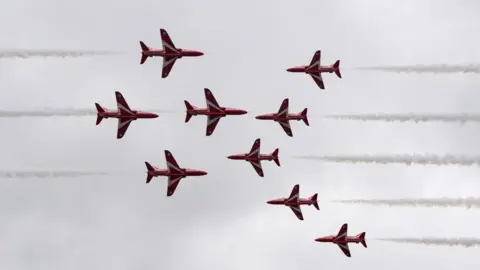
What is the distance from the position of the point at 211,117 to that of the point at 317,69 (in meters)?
13.1

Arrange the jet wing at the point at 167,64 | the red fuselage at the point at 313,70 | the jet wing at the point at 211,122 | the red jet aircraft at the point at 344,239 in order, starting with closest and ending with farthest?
the jet wing at the point at 167,64
the jet wing at the point at 211,122
the red fuselage at the point at 313,70
the red jet aircraft at the point at 344,239

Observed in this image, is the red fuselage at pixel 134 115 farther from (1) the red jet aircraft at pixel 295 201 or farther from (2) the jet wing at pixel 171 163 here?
(1) the red jet aircraft at pixel 295 201

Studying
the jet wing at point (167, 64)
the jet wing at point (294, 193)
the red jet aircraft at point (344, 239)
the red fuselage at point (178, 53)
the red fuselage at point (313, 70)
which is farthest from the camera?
the jet wing at point (294, 193)

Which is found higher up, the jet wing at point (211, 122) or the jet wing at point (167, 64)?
the jet wing at point (167, 64)

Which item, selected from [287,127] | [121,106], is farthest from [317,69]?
[121,106]

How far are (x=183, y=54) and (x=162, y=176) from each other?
13.3 m

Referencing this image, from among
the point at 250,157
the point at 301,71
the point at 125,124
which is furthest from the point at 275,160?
the point at 125,124

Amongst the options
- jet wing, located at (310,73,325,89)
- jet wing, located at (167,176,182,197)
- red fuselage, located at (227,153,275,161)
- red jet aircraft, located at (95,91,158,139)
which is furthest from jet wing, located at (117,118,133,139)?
jet wing, located at (310,73,325,89)

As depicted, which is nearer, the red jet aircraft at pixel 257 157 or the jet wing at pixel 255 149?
the red jet aircraft at pixel 257 157

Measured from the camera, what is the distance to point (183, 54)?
9812cm

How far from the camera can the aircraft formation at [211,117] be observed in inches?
3757

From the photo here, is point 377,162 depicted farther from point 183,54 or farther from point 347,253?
point 183,54

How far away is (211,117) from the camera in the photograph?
98875 millimetres

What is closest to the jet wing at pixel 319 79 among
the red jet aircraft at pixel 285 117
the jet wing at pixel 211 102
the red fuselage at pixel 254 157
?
the red jet aircraft at pixel 285 117
